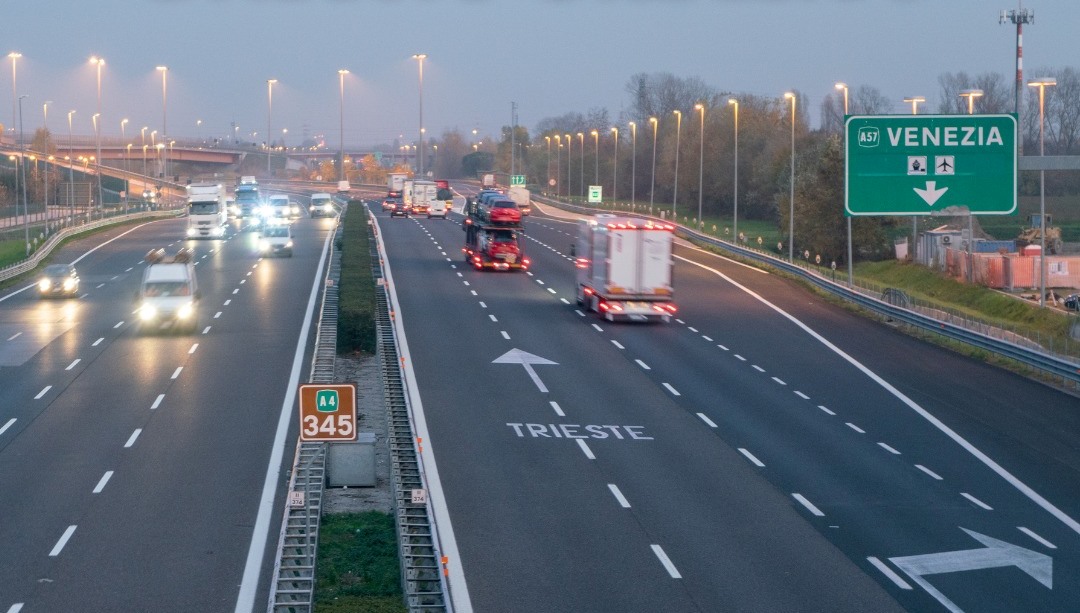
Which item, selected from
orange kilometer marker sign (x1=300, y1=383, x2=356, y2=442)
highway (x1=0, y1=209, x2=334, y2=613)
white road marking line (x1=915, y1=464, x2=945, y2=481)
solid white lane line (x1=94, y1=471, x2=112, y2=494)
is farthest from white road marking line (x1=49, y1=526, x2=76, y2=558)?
white road marking line (x1=915, y1=464, x2=945, y2=481)

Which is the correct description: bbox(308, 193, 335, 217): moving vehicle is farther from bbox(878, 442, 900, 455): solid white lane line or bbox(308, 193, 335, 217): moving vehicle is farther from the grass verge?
the grass verge

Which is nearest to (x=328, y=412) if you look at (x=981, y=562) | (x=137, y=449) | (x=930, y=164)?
(x=981, y=562)

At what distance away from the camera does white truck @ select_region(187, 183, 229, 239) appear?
239 ft

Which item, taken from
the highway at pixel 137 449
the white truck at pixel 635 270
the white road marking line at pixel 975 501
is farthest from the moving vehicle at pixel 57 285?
the white road marking line at pixel 975 501

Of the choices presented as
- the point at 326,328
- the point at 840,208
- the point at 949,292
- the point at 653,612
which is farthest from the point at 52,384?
the point at 840,208

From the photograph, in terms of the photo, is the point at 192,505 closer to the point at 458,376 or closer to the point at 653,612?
the point at 653,612

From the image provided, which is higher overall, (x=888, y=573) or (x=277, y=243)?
(x=277, y=243)

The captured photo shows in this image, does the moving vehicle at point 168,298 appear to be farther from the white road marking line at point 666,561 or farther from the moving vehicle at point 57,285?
the white road marking line at point 666,561

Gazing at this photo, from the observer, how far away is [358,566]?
15570 mm

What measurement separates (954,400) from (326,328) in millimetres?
17364

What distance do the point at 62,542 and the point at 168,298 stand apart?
70.7 ft

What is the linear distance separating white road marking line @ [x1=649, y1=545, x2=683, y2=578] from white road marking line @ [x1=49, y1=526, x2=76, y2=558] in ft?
26.5

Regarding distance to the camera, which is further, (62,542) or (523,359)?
(523,359)

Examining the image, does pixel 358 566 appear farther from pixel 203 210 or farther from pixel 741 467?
pixel 203 210
